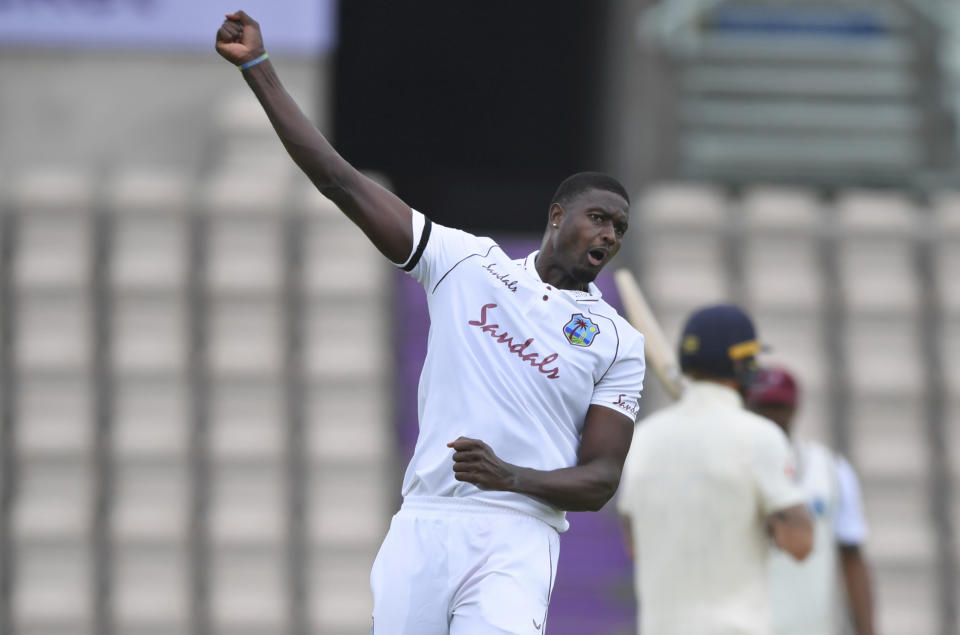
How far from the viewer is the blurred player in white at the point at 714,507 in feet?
15.6

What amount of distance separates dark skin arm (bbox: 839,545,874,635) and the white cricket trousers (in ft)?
9.23

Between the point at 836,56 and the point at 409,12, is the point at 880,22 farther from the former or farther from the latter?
the point at 409,12

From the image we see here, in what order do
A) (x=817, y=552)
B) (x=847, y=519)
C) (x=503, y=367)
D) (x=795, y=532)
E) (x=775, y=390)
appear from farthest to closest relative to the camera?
(x=847, y=519), (x=775, y=390), (x=817, y=552), (x=795, y=532), (x=503, y=367)

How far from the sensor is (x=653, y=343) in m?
5.45

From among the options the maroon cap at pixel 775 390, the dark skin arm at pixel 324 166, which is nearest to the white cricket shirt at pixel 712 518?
the maroon cap at pixel 775 390

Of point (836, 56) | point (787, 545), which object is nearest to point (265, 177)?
point (836, 56)

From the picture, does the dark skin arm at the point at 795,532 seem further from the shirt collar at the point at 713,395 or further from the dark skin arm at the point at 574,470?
the dark skin arm at the point at 574,470

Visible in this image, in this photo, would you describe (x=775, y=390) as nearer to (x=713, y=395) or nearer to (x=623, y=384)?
(x=713, y=395)

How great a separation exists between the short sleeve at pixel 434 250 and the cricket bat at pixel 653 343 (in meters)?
1.57

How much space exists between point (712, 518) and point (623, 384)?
1128 mm

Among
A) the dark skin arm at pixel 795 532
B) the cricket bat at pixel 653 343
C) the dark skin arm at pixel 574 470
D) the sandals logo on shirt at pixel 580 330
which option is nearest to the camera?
the dark skin arm at pixel 574 470

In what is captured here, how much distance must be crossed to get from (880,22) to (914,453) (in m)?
3.25

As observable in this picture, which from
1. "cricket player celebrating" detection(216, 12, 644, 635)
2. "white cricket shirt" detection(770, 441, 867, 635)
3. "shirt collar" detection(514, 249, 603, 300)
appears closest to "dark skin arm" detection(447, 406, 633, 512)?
"cricket player celebrating" detection(216, 12, 644, 635)

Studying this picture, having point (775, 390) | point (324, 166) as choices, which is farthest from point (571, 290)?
point (775, 390)
